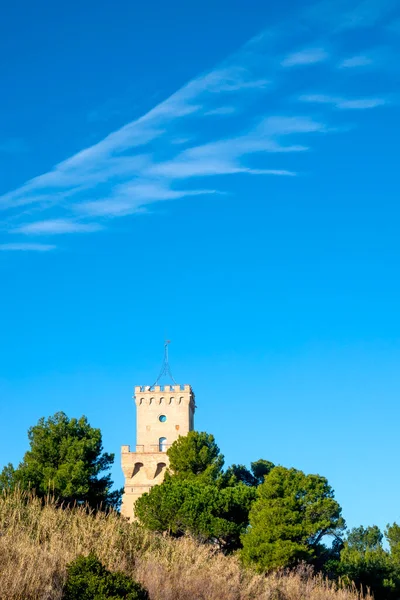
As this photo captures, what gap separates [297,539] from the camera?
40.3 metres

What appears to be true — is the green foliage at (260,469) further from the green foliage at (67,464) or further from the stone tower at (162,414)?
the green foliage at (67,464)

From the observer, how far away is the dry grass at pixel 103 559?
16.8 metres

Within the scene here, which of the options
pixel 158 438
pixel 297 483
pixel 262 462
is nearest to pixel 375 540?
pixel 262 462

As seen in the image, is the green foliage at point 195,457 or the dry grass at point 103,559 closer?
the dry grass at point 103,559

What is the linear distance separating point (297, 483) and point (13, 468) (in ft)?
50.3

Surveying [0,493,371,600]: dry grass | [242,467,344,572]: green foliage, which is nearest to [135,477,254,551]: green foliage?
[242,467,344,572]: green foliage

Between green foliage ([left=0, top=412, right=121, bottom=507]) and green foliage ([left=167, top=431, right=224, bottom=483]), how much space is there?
840cm

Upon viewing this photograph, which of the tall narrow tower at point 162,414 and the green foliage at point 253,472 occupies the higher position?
the tall narrow tower at point 162,414

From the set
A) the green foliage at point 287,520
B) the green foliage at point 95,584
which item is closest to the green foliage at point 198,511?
the green foliage at point 287,520

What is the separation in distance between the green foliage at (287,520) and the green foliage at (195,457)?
241 inches

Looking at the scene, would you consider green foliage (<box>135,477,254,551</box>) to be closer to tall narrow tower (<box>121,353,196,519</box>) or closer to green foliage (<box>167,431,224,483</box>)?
green foliage (<box>167,431,224,483</box>)

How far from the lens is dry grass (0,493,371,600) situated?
16797mm

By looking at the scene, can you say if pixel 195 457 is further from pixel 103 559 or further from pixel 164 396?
pixel 103 559

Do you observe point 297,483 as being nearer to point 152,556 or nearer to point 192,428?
point 192,428
